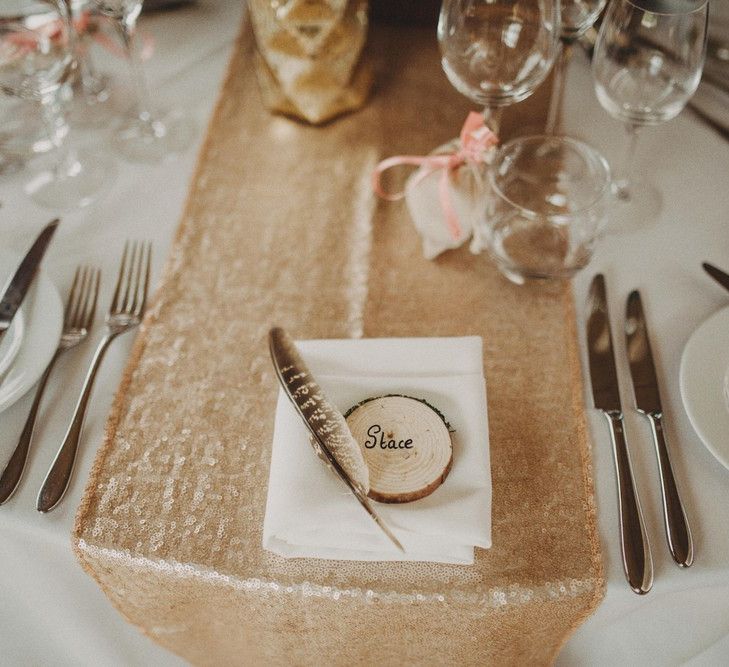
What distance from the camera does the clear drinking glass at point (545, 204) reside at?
83 centimetres

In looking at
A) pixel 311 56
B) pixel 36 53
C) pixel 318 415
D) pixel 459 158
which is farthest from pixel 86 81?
pixel 318 415

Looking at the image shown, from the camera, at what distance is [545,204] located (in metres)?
0.92

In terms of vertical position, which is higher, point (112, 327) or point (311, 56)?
point (311, 56)

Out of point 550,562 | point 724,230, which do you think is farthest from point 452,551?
point 724,230

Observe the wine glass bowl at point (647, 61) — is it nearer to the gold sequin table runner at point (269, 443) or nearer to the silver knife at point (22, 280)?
the gold sequin table runner at point (269, 443)

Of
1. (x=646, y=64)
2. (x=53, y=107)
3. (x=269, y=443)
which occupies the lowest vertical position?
(x=269, y=443)

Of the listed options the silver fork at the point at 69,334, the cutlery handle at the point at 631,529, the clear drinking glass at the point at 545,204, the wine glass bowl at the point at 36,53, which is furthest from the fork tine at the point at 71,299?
the cutlery handle at the point at 631,529

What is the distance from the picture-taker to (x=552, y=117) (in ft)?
3.33

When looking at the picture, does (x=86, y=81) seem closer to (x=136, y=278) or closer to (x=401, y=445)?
(x=136, y=278)

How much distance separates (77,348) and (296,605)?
380mm

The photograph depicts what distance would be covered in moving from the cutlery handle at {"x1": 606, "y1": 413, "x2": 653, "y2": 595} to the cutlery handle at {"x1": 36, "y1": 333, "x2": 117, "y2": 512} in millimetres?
517

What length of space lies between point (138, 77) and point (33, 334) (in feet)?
1.57

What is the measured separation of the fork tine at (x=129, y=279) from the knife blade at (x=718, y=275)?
0.69 meters

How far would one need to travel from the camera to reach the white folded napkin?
580 millimetres
